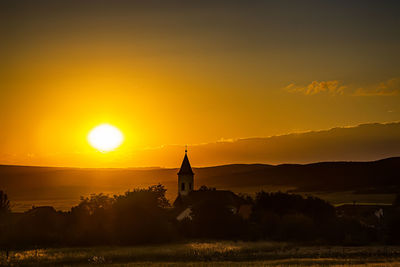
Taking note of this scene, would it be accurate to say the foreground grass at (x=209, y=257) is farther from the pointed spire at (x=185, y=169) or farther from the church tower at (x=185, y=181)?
the pointed spire at (x=185, y=169)

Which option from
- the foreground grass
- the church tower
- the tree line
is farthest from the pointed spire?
the foreground grass

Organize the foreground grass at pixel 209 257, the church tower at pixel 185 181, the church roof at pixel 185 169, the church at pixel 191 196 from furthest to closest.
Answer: the church roof at pixel 185 169 → the church tower at pixel 185 181 → the church at pixel 191 196 → the foreground grass at pixel 209 257

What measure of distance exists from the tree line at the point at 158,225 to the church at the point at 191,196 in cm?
1735

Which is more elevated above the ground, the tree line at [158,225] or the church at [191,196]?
the church at [191,196]

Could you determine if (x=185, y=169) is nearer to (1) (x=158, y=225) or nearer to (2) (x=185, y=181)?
(2) (x=185, y=181)

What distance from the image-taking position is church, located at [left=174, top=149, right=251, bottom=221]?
107069 millimetres

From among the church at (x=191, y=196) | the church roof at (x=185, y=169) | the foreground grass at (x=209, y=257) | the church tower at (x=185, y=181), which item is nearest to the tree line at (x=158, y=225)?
the foreground grass at (x=209, y=257)

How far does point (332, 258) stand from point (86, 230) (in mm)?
31829

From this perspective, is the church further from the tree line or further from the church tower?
the tree line

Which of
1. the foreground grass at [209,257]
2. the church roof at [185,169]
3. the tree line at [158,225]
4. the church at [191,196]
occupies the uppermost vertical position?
the church roof at [185,169]

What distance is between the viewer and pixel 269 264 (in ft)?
157

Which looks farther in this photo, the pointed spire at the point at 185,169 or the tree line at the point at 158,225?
the pointed spire at the point at 185,169

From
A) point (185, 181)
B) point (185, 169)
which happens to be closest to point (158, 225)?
point (185, 181)

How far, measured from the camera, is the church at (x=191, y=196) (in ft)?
351
